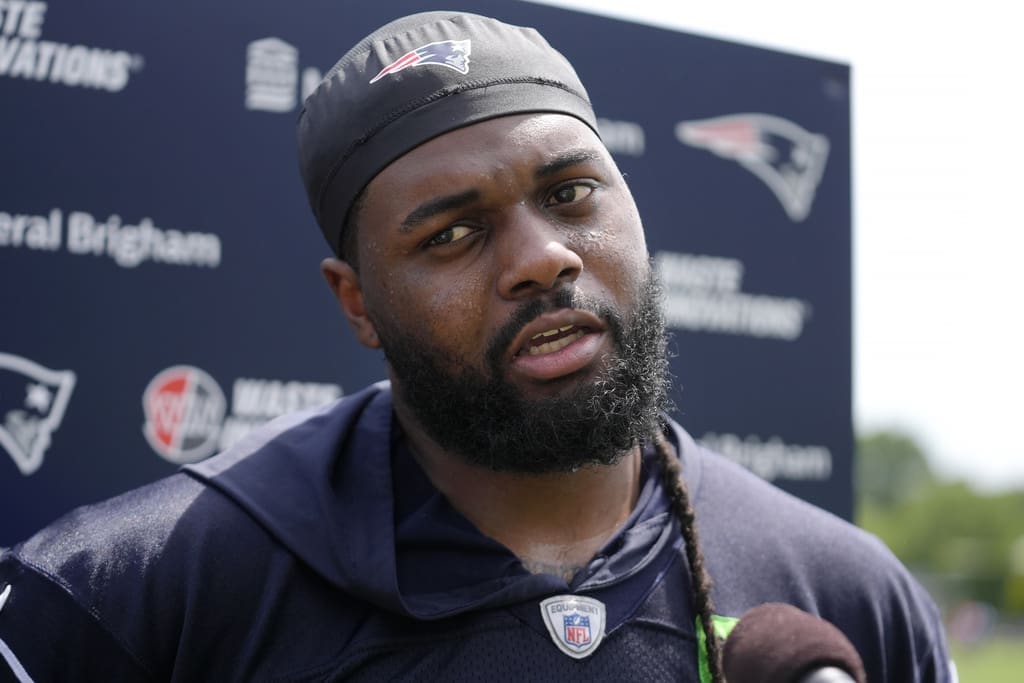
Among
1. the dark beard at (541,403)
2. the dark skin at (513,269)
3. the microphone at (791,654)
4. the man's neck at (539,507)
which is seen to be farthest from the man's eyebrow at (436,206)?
the microphone at (791,654)

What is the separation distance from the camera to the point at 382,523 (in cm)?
231

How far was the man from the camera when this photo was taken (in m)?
2.18

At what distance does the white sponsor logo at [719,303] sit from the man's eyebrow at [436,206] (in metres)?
1.24

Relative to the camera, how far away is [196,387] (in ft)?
9.47

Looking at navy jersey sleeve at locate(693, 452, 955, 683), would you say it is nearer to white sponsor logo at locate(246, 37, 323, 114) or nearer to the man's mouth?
the man's mouth

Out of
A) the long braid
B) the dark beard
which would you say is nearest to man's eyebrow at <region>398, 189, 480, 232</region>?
Answer: the dark beard

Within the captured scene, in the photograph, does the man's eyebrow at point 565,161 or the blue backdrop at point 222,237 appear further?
the blue backdrop at point 222,237

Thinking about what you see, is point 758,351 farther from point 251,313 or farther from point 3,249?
point 3,249

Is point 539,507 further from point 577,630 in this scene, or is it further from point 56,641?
point 56,641

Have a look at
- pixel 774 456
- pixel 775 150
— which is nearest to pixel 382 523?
pixel 774 456

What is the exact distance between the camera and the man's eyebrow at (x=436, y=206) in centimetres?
224

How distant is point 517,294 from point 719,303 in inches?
56.6

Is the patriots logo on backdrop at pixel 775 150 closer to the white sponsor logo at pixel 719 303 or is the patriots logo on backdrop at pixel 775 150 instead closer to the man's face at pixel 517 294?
the white sponsor logo at pixel 719 303

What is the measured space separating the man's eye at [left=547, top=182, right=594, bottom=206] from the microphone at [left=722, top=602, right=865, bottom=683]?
2.93 feet
